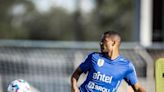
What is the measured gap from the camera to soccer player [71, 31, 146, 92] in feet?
30.3

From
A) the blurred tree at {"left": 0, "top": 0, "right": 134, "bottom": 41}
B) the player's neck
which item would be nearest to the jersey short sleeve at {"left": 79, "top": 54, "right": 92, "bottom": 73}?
→ the player's neck

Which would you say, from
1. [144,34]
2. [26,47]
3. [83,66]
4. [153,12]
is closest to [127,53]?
[26,47]

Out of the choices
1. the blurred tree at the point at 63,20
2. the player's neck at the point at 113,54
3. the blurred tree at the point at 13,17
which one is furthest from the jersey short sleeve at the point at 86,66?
the blurred tree at the point at 63,20

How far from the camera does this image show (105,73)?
30.4 feet

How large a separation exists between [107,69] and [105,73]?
6cm

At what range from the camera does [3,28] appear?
5516 centimetres

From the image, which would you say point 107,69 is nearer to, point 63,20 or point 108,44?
point 108,44

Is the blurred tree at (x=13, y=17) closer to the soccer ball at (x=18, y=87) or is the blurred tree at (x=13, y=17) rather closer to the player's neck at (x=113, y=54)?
the soccer ball at (x=18, y=87)

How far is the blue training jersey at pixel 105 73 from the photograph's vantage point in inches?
364

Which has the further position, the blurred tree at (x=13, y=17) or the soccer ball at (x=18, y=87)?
the blurred tree at (x=13, y=17)

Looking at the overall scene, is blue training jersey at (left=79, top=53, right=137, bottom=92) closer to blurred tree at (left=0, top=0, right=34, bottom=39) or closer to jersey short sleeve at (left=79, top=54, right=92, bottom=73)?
jersey short sleeve at (left=79, top=54, right=92, bottom=73)

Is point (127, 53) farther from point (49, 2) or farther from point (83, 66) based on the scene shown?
point (49, 2)

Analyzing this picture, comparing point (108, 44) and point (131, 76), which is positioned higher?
point (108, 44)

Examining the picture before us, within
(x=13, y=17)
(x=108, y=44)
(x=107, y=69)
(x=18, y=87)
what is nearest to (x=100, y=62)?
(x=107, y=69)
